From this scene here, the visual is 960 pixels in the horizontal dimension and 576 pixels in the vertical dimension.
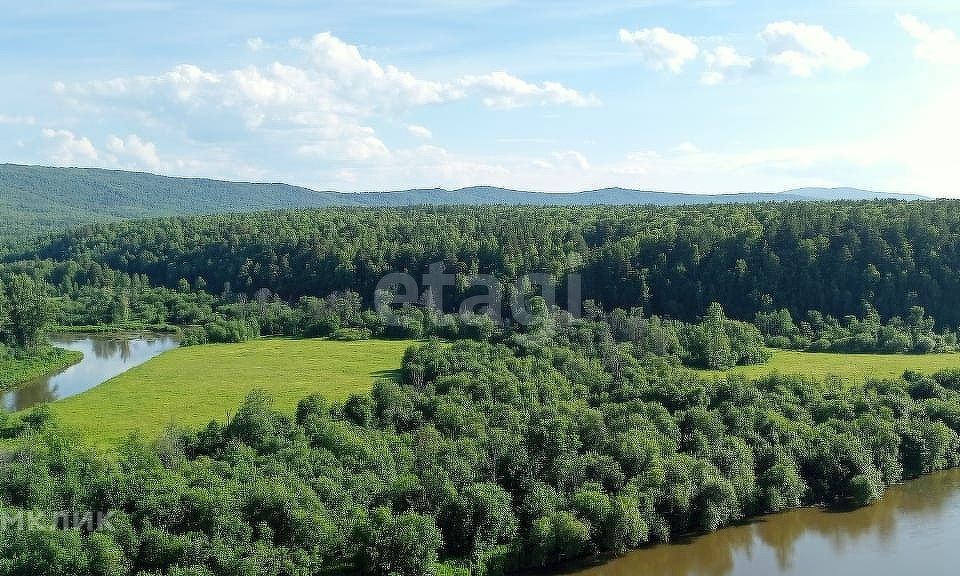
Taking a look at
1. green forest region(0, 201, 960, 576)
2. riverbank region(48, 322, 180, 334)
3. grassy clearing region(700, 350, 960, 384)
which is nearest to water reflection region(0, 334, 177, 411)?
riverbank region(48, 322, 180, 334)

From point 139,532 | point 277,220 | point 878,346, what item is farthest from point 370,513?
point 277,220

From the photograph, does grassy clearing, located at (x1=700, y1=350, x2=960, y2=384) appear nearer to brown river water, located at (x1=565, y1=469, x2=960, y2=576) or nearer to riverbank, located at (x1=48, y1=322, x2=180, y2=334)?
brown river water, located at (x1=565, y1=469, x2=960, y2=576)

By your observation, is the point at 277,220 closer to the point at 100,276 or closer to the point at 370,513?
the point at 100,276

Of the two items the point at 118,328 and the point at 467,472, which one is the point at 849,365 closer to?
the point at 467,472

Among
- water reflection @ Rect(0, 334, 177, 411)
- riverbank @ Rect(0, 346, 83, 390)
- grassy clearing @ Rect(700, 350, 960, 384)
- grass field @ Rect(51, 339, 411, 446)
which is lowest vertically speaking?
water reflection @ Rect(0, 334, 177, 411)

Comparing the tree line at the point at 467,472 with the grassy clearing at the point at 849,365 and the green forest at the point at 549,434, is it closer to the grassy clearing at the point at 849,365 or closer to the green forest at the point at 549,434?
the green forest at the point at 549,434

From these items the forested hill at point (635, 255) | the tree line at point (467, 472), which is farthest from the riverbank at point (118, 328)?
the tree line at point (467, 472)

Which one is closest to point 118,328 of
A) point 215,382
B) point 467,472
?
point 215,382
